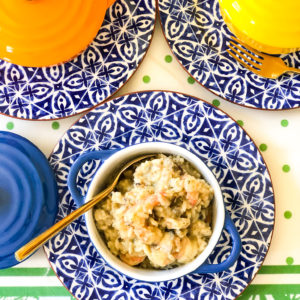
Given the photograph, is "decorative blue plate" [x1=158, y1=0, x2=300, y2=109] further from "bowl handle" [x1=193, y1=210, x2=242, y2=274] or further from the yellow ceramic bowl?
"bowl handle" [x1=193, y1=210, x2=242, y2=274]

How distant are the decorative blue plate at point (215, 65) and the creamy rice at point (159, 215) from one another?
21 cm

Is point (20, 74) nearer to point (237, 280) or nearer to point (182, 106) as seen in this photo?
point (182, 106)

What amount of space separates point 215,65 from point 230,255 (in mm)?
440

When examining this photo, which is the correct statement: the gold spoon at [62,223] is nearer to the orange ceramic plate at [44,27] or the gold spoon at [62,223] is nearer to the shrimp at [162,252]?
the shrimp at [162,252]

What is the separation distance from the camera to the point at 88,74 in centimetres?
116

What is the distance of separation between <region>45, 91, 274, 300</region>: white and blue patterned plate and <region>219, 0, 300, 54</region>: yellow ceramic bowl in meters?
0.19

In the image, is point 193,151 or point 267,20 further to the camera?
point 193,151

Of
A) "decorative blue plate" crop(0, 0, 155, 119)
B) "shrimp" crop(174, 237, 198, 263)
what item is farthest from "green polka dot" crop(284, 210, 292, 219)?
"decorative blue plate" crop(0, 0, 155, 119)

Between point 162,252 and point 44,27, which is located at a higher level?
point 44,27

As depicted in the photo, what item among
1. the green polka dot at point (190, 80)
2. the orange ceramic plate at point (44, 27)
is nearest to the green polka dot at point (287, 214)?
the green polka dot at point (190, 80)

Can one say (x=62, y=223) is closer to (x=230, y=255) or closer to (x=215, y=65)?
(x=230, y=255)

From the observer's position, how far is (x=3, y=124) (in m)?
1.19

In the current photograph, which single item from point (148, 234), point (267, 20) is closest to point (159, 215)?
point (148, 234)

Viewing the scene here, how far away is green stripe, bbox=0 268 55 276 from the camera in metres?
1.19
